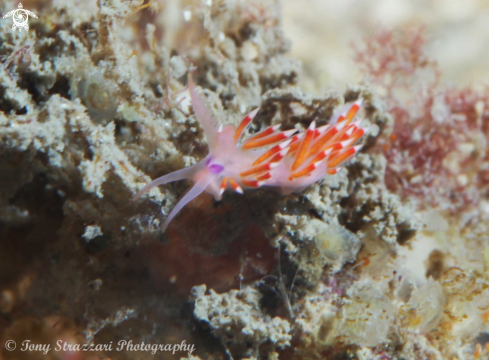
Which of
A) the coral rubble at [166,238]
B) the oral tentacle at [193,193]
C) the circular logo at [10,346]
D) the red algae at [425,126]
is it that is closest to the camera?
the oral tentacle at [193,193]

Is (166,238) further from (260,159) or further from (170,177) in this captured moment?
(260,159)

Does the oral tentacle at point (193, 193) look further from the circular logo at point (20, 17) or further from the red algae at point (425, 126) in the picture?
the red algae at point (425, 126)

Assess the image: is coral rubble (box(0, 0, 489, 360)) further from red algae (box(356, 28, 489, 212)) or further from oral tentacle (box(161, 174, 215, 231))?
red algae (box(356, 28, 489, 212))

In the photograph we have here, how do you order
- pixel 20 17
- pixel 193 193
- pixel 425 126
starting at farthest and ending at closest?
1. pixel 425 126
2. pixel 20 17
3. pixel 193 193

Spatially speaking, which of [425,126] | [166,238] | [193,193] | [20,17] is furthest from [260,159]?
[425,126]

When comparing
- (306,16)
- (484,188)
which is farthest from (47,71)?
(484,188)

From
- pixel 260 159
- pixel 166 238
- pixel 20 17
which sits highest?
pixel 20 17

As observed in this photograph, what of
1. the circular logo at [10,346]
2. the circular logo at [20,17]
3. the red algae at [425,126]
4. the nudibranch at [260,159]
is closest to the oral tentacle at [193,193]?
the nudibranch at [260,159]

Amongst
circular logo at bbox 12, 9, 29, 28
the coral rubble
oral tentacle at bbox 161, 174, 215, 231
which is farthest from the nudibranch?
circular logo at bbox 12, 9, 29, 28
